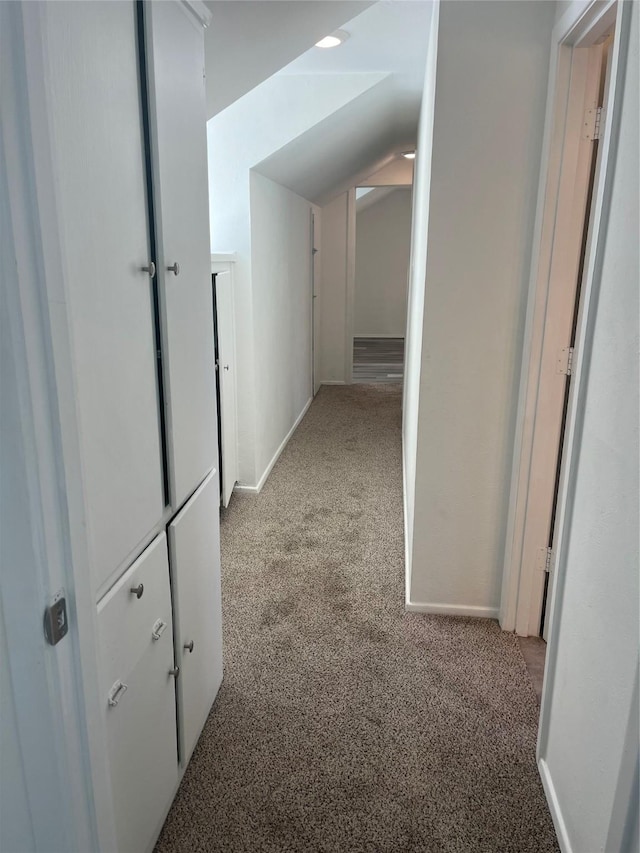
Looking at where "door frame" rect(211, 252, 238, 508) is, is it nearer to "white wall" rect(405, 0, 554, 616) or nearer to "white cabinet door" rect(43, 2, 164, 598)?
"white wall" rect(405, 0, 554, 616)

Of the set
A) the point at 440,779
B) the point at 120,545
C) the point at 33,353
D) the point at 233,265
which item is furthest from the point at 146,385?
the point at 233,265

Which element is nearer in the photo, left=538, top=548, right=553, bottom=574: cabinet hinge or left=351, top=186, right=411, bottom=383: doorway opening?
left=538, top=548, right=553, bottom=574: cabinet hinge

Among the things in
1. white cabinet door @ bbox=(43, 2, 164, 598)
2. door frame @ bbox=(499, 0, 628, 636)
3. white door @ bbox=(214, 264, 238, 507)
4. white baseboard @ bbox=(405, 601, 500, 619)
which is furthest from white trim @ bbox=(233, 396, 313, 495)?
white cabinet door @ bbox=(43, 2, 164, 598)

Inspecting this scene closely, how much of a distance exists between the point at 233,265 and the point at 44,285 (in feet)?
8.85

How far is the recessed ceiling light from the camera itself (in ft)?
8.61

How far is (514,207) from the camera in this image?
209 centimetres

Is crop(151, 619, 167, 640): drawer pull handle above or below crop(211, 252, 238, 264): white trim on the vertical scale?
below

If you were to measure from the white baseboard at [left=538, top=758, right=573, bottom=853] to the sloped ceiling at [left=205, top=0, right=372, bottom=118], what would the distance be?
2283mm

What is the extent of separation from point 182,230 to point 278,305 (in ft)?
8.84

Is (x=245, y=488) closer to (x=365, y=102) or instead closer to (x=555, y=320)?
(x=555, y=320)

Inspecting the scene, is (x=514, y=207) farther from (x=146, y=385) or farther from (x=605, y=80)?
(x=146, y=385)

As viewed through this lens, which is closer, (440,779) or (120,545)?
(120,545)

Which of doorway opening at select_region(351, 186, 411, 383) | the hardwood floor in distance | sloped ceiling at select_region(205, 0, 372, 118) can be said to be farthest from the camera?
doorway opening at select_region(351, 186, 411, 383)

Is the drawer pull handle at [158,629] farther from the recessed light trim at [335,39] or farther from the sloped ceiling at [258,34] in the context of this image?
the recessed light trim at [335,39]
